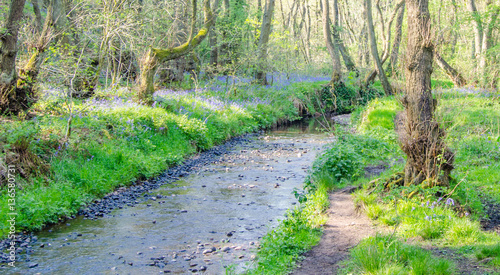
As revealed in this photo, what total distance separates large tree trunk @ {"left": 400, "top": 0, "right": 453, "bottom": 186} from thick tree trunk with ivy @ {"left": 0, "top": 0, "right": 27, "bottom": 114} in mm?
8623

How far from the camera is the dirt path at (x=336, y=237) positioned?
5.19m

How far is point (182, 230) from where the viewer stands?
7133 mm

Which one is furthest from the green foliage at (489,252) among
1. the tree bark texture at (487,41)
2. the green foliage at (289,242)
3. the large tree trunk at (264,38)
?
the large tree trunk at (264,38)

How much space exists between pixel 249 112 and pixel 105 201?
1244cm

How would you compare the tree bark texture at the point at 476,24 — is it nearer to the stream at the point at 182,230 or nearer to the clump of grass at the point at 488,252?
the stream at the point at 182,230

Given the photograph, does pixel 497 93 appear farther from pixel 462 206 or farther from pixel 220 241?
pixel 220 241

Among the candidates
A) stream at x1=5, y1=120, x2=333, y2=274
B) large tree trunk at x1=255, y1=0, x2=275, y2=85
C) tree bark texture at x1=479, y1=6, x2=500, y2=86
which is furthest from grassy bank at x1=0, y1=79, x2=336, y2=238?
tree bark texture at x1=479, y1=6, x2=500, y2=86

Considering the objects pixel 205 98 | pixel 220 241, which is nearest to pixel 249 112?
pixel 205 98

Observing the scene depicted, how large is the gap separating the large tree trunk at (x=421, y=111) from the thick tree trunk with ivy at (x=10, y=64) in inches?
339

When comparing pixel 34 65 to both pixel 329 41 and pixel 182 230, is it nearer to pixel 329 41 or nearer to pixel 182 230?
pixel 182 230

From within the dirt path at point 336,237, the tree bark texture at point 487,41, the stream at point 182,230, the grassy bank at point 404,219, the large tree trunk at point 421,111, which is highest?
the tree bark texture at point 487,41

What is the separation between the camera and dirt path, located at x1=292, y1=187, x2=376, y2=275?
5.19 metres

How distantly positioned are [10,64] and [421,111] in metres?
9.24

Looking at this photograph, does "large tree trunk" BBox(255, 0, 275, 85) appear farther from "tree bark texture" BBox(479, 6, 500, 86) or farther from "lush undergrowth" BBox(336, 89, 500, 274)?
"lush undergrowth" BBox(336, 89, 500, 274)
